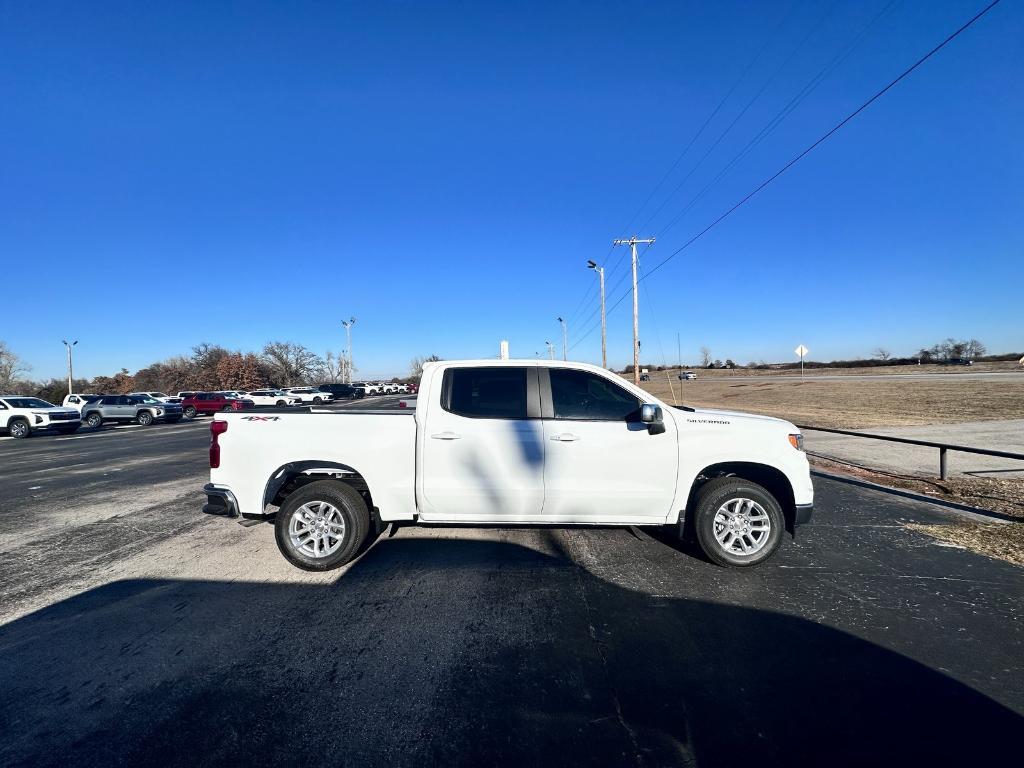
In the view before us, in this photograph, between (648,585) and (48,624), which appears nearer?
(48,624)

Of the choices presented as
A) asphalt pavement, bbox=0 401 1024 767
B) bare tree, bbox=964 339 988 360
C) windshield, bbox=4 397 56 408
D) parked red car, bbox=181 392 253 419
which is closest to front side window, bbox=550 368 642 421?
asphalt pavement, bbox=0 401 1024 767

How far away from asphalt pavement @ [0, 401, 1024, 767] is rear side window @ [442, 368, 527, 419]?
144 cm

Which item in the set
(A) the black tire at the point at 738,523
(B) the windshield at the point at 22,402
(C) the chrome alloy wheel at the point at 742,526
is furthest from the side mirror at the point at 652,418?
(B) the windshield at the point at 22,402

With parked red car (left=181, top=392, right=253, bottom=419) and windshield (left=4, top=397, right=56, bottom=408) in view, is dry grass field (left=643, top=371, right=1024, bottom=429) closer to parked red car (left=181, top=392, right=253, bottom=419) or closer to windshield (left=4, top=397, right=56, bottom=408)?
windshield (left=4, top=397, right=56, bottom=408)

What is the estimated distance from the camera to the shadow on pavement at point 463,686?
7.38 ft

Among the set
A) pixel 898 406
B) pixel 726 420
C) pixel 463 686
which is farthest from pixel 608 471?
pixel 898 406

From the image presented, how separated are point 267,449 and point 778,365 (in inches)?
5804

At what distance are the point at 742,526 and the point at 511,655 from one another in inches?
99.8

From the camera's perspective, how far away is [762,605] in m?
3.59

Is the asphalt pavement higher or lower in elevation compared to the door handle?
lower

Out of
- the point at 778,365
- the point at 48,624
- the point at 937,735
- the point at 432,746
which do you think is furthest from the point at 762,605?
the point at 778,365

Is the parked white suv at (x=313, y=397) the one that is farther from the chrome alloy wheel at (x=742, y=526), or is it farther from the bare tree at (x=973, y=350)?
the bare tree at (x=973, y=350)

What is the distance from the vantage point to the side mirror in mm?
4094

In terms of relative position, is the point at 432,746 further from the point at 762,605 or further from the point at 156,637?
the point at 762,605
